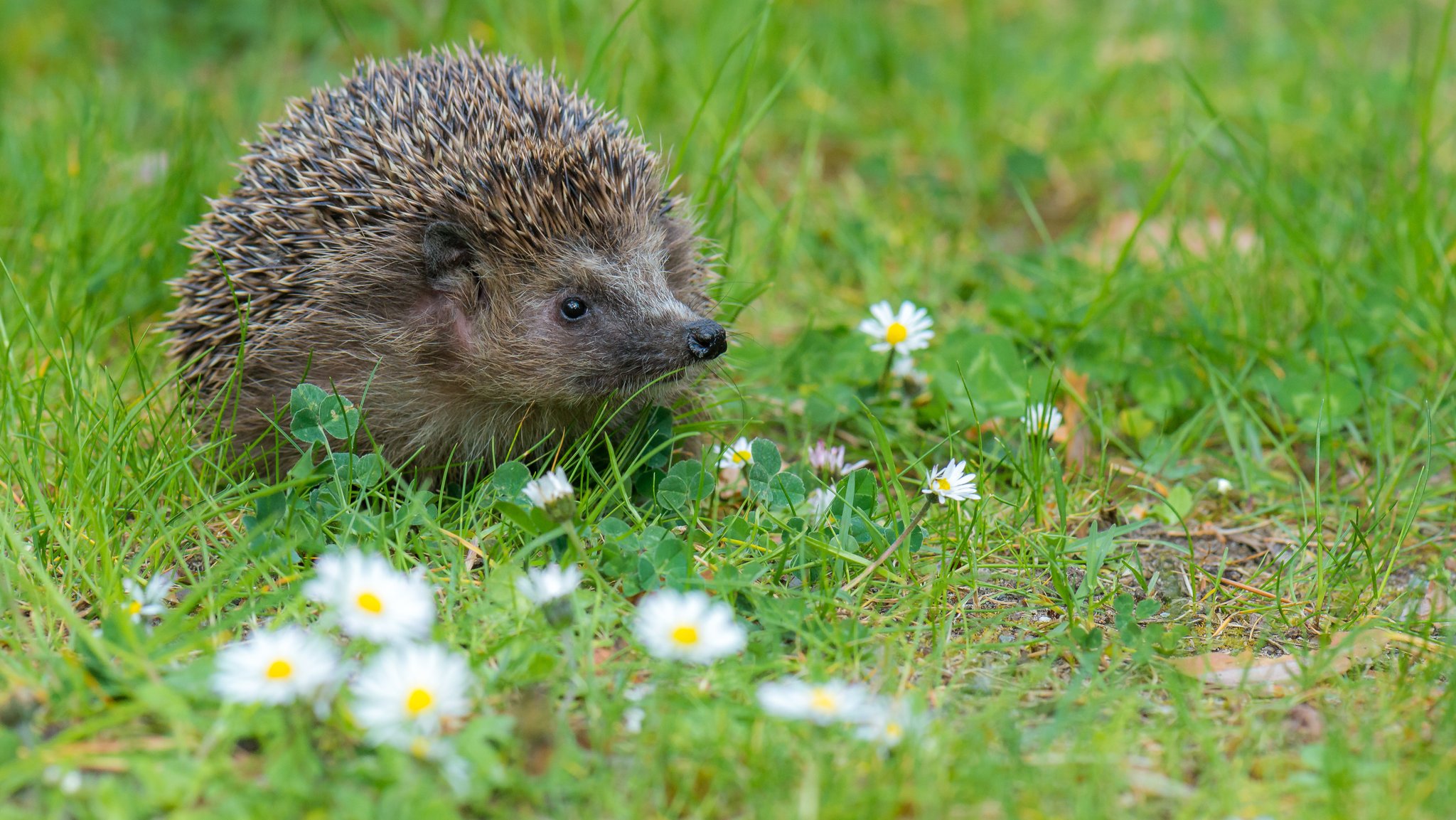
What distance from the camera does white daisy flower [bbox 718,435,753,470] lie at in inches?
162

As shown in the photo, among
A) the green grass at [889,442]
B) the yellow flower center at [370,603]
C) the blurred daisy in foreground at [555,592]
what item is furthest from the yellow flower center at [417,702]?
the blurred daisy in foreground at [555,592]

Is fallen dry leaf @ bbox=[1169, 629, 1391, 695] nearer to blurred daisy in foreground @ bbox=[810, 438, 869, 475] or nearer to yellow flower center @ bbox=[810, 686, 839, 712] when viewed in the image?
yellow flower center @ bbox=[810, 686, 839, 712]

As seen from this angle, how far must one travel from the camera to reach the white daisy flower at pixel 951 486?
12.1 feet

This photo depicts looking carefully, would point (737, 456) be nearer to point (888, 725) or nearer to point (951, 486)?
point (951, 486)

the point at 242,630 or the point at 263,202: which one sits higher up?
the point at 263,202

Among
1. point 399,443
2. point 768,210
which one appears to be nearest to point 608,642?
point 399,443

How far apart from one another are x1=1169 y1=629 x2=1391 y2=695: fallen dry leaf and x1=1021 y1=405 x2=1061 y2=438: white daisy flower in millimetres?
858

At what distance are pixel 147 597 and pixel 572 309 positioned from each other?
157 centimetres

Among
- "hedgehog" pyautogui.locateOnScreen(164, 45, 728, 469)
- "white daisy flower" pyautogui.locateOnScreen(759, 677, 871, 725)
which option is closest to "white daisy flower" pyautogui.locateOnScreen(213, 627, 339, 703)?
"white daisy flower" pyautogui.locateOnScreen(759, 677, 871, 725)

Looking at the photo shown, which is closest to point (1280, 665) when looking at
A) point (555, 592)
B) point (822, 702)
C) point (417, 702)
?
point (822, 702)

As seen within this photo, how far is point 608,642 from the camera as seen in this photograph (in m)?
3.21

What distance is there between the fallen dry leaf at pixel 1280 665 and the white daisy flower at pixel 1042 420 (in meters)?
0.86

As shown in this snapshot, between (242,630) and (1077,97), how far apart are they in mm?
5641

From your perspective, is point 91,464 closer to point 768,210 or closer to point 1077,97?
point 768,210
